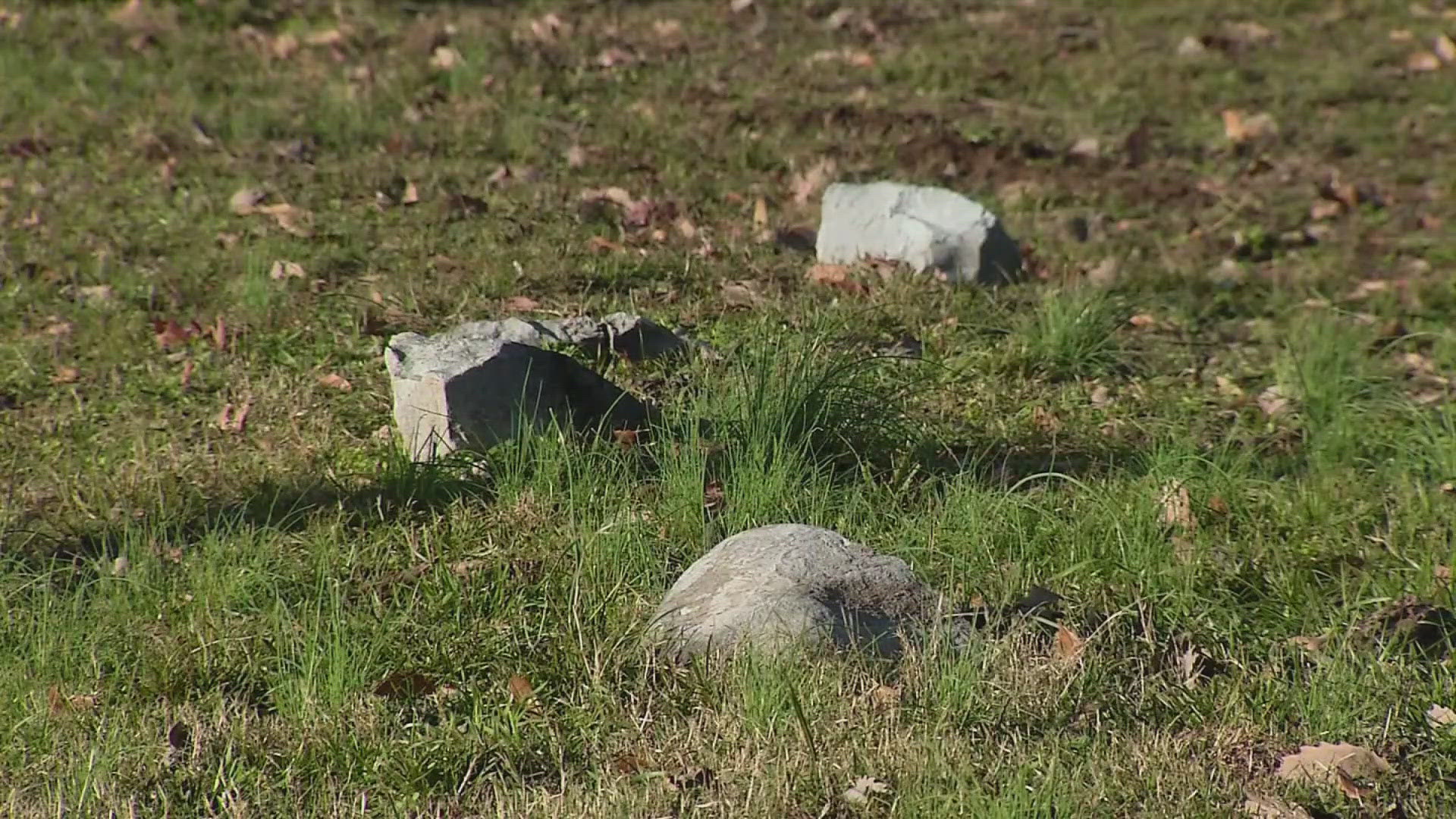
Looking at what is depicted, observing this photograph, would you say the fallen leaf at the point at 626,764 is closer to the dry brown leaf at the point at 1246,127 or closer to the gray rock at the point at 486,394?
the gray rock at the point at 486,394

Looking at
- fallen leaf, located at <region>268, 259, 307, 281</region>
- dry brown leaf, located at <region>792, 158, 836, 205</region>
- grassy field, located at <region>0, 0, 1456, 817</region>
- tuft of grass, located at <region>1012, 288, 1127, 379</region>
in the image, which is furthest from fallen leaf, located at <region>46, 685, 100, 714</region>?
dry brown leaf, located at <region>792, 158, 836, 205</region>

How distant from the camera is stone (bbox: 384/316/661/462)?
4.84 m

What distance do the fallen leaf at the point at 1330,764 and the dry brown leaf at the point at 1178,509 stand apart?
1.05 meters

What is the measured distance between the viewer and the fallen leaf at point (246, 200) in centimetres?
716

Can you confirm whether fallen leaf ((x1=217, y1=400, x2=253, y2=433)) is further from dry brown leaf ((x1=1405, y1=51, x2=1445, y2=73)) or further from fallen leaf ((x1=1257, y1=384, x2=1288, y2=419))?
dry brown leaf ((x1=1405, y1=51, x2=1445, y2=73))

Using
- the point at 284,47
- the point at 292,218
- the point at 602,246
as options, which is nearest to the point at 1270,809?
the point at 602,246

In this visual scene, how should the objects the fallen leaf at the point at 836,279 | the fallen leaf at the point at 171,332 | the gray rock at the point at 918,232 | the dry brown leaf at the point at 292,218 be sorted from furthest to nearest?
the dry brown leaf at the point at 292,218 → the gray rock at the point at 918,232 → the fallen leaf at the point at 836,279 → the fallen leaf at the point at 171,332

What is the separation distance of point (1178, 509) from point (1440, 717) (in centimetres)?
101

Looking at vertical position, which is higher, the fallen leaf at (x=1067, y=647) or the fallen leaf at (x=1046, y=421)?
the fallen leaf at (x=1067, y=647)

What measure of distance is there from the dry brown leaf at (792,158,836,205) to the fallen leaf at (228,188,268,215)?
227cm

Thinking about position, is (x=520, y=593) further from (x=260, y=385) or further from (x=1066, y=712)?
(x=260, y=385)

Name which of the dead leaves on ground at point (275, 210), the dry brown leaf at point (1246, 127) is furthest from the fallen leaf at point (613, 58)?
the dry brown leaf at point (1246, 127)

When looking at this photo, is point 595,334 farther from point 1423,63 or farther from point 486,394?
point 1423,63

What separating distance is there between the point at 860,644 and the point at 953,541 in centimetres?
62
